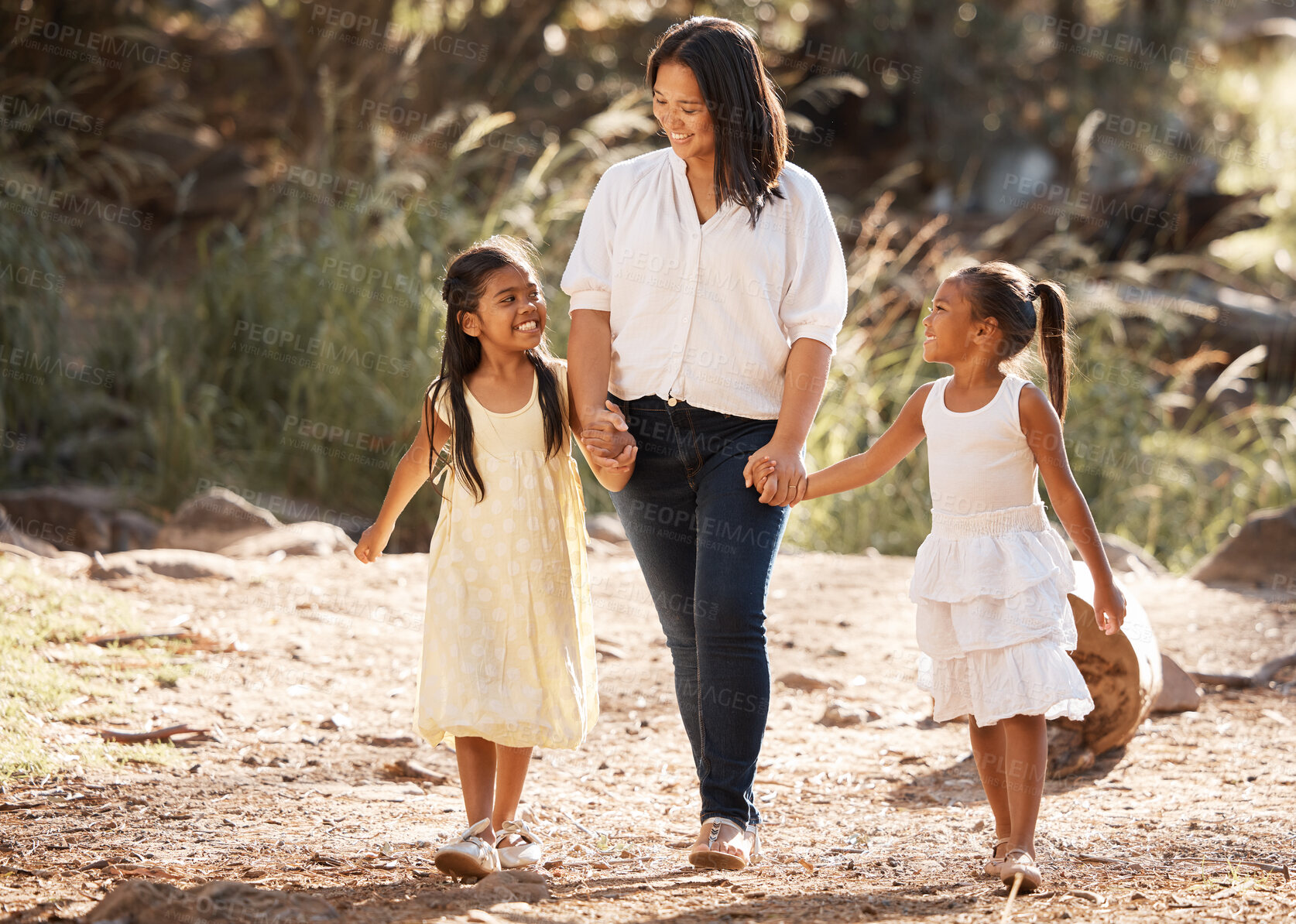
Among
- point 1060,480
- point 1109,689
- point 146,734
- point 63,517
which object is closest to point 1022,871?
point 1060,480

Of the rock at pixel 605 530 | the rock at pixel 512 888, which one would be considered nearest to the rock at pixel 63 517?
the rock at pixel 605 530

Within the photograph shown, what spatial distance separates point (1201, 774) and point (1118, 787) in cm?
26

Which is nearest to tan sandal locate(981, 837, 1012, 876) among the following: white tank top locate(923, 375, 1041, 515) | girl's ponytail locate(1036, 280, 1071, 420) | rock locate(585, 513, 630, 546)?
white tank top locate(923, 375, 1041, 515)

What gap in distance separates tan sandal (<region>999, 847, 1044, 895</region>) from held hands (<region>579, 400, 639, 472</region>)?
3.49 ft

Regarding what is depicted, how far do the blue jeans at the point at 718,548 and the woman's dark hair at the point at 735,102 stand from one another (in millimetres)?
449

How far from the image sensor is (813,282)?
2469mm

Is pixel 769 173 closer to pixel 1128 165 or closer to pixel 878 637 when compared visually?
pixel 878 637

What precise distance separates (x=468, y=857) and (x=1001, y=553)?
3.96ft

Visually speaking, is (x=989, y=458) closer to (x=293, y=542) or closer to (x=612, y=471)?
(x=612, y=471)

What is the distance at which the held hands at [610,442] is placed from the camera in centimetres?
239

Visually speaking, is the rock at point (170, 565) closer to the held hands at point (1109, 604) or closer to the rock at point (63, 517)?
the rock at point (63, 517)

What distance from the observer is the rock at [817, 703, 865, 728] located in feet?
12.9

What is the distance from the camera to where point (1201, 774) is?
3373mm

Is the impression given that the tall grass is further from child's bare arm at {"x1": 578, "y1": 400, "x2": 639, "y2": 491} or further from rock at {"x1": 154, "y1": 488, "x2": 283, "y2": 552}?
child's bare arm at {"x1": 578, "y1": 400, "x2": 639, "y2": 491}
